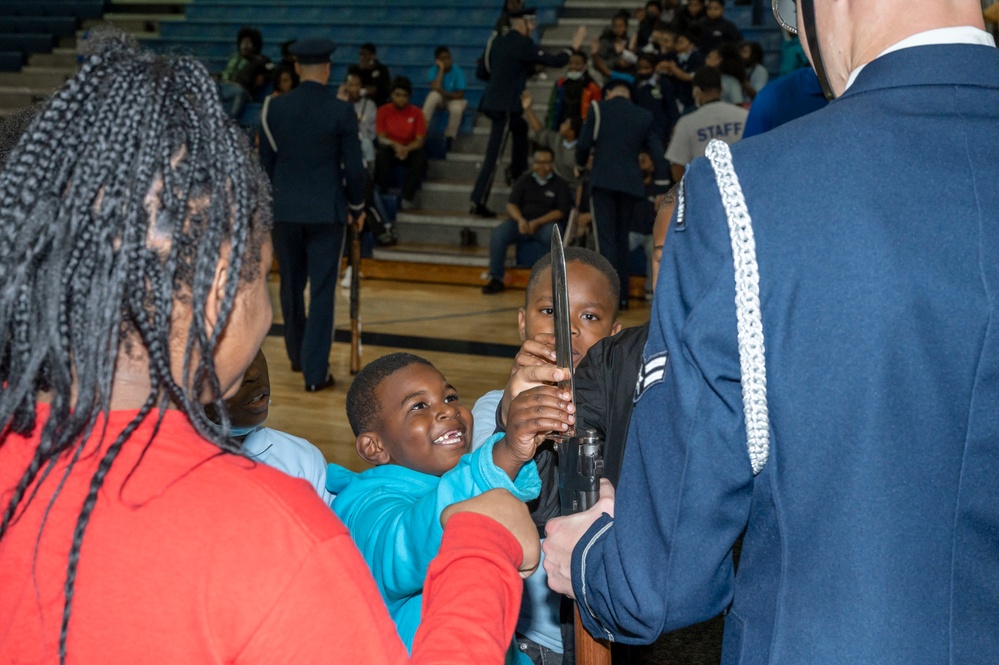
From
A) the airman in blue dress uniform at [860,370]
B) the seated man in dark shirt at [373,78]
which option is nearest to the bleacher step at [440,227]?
the seated man in dark shirt at [373,78]

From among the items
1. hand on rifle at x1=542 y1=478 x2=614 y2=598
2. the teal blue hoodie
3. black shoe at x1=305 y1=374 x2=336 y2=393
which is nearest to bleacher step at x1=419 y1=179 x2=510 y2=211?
black shoe at x1=305 y1=374 x2=336 y2=393

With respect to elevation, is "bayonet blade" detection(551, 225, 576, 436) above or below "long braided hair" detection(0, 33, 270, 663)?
below

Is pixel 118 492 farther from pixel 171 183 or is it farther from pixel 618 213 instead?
pixel 618 213

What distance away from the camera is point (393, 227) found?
387 inches

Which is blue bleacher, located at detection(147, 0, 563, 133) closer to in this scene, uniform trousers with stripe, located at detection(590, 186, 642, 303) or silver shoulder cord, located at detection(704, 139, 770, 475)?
uniform trousers with stripe, located at detection(590, 186, 642, 303)

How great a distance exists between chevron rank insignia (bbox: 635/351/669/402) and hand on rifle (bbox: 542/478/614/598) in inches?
9.1

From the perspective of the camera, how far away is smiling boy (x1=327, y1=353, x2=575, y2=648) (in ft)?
4.40

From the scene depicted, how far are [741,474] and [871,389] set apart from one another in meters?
0.14

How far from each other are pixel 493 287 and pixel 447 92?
3.32 m

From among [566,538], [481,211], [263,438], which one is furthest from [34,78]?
[566,538]

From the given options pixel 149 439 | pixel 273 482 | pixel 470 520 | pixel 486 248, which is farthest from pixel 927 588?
pixel 486 248

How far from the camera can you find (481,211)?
973cm

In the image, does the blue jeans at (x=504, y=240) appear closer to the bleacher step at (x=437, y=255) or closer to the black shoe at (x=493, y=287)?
the black shoe at (x=493, y=287)

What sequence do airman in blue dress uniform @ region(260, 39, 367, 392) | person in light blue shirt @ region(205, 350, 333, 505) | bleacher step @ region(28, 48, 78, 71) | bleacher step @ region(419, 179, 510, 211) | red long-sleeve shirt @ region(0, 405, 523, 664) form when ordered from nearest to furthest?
red long-sleeve shirt @ region(0, 405, 523, 664), person in light blue shirt @ region(205, 350, 333, 505), airman in blue dress uniform @ region(260, 39, 367, 392), bleacher step @ region(419, 179, 510, 211), bleacher step @ region(28, 48, 78, 71)
